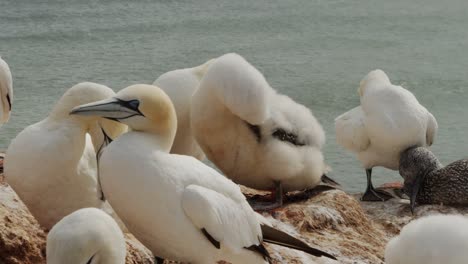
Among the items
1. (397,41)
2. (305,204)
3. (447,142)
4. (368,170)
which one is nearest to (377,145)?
(368,170)

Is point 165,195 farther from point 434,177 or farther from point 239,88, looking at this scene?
point 434,177

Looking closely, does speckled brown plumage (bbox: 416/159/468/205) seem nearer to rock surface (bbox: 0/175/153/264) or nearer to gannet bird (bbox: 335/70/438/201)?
gannet bird (bbox: 335/70/438/201)

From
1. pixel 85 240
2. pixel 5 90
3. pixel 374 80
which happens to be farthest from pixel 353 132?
pixel 85 240

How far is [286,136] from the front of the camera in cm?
604

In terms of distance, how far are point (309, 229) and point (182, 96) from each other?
4.02 feet

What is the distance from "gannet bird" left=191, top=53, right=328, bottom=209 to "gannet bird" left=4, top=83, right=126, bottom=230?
103 centimetres

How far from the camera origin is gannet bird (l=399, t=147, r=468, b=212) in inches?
287

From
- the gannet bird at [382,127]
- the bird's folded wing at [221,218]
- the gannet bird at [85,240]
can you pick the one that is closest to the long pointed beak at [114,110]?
the bird's folded wing at [221,218]

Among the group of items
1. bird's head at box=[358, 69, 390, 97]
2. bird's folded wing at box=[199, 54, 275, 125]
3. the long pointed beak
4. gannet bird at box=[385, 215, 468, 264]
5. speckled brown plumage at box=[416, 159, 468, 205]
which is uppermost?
the long pointed beak

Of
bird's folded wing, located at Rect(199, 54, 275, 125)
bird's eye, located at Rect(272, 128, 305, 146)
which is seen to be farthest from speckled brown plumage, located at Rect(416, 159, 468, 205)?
bird's folded wing, located at Rect(199, 54, 275, 125)

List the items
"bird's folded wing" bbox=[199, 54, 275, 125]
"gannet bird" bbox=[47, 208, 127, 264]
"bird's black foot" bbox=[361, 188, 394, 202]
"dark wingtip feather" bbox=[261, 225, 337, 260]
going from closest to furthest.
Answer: "gannet bird" bbox=[47, 208, 127, 264]
"dark wingtip feather" bbox=[261, 225, 337, 260]
"bird's folded wing" bbox=[199, 54, 275, 125]
"bird's black foot" bbox=[361, 188, 394, 202]

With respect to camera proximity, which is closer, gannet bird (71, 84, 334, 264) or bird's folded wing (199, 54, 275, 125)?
gannet bird (71, 84, 334, 264)

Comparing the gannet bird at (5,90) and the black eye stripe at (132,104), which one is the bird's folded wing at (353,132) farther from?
the black eye stripe at (132,104)

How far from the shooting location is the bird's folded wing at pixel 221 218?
3.98m
